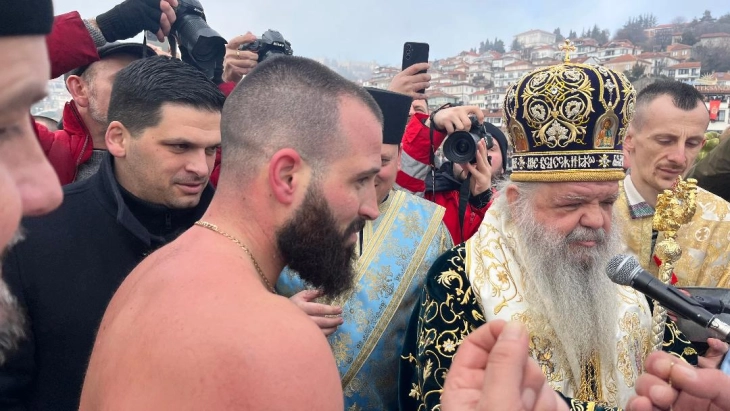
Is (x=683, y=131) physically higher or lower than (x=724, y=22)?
lower

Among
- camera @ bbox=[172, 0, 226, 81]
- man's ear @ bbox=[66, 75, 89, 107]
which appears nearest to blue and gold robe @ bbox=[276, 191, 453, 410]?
camera @ bbox=[172, 0, 226, 81]

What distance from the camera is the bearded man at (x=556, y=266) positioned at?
2.67 metres

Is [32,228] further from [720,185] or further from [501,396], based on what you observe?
[720,185]

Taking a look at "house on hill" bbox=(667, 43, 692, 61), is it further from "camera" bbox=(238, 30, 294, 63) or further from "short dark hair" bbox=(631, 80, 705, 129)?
"camera" bbox=(238, 30, 294, 63)

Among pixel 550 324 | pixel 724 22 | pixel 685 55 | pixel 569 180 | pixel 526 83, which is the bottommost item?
pixel 550 324

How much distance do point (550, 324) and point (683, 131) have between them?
79.4 inches

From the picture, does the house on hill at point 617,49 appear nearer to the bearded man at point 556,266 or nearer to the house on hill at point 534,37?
the house on hill at point 534,37

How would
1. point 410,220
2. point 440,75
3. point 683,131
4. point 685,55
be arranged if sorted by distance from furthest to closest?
point 440,75, point 685,55, point 683,131, point 410,220

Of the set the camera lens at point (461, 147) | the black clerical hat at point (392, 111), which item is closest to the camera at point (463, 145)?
the camera lens at point (461, 147)

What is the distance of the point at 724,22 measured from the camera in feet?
354

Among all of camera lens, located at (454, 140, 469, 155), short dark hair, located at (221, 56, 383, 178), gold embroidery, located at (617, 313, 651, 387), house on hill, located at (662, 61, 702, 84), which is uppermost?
house on hill, located at (662, 61, 702, 84)

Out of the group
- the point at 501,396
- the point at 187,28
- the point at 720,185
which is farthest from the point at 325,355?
the point at 720,185

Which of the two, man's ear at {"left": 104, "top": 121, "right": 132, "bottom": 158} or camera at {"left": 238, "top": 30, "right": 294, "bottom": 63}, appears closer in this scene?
man's ear at {"left": 104, "top": 121, "right": 132, "bottom": 158}

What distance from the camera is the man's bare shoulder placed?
1406mm
